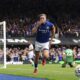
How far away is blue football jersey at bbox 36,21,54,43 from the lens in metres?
15.7

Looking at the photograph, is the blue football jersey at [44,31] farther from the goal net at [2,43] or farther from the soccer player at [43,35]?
the goal net at [2,43]

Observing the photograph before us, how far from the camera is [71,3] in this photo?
45.1m

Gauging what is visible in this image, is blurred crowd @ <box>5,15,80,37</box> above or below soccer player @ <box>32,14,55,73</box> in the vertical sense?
above

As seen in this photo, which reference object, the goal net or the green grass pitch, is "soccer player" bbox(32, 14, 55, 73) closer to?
A: the green grass pitch

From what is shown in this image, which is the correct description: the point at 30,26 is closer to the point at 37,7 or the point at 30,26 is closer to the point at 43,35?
the point at 37,7

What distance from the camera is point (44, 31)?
51.5 feet

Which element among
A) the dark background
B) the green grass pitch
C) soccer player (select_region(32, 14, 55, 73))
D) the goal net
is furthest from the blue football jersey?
the dark background

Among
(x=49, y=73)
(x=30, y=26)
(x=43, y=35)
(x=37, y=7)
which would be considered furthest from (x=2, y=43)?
(x=37, y=7)

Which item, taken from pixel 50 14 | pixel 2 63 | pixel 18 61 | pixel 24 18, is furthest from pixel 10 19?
pixel 2 63

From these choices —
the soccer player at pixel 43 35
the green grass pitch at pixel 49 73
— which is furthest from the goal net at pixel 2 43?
the soccer player at pixel 43 35

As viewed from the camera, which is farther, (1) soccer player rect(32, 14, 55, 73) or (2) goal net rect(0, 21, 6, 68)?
(2) goal net rect(0, 21, 6, 68)

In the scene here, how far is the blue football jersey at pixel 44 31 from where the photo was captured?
616 inches

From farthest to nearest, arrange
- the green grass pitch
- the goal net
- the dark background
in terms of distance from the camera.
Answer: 1. the dark background
2. the goal net
3. the green grass pitch

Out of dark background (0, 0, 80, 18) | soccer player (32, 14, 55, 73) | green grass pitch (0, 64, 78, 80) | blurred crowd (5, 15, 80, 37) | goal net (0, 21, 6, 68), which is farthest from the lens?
dark background (0, 0, 80, 18)
